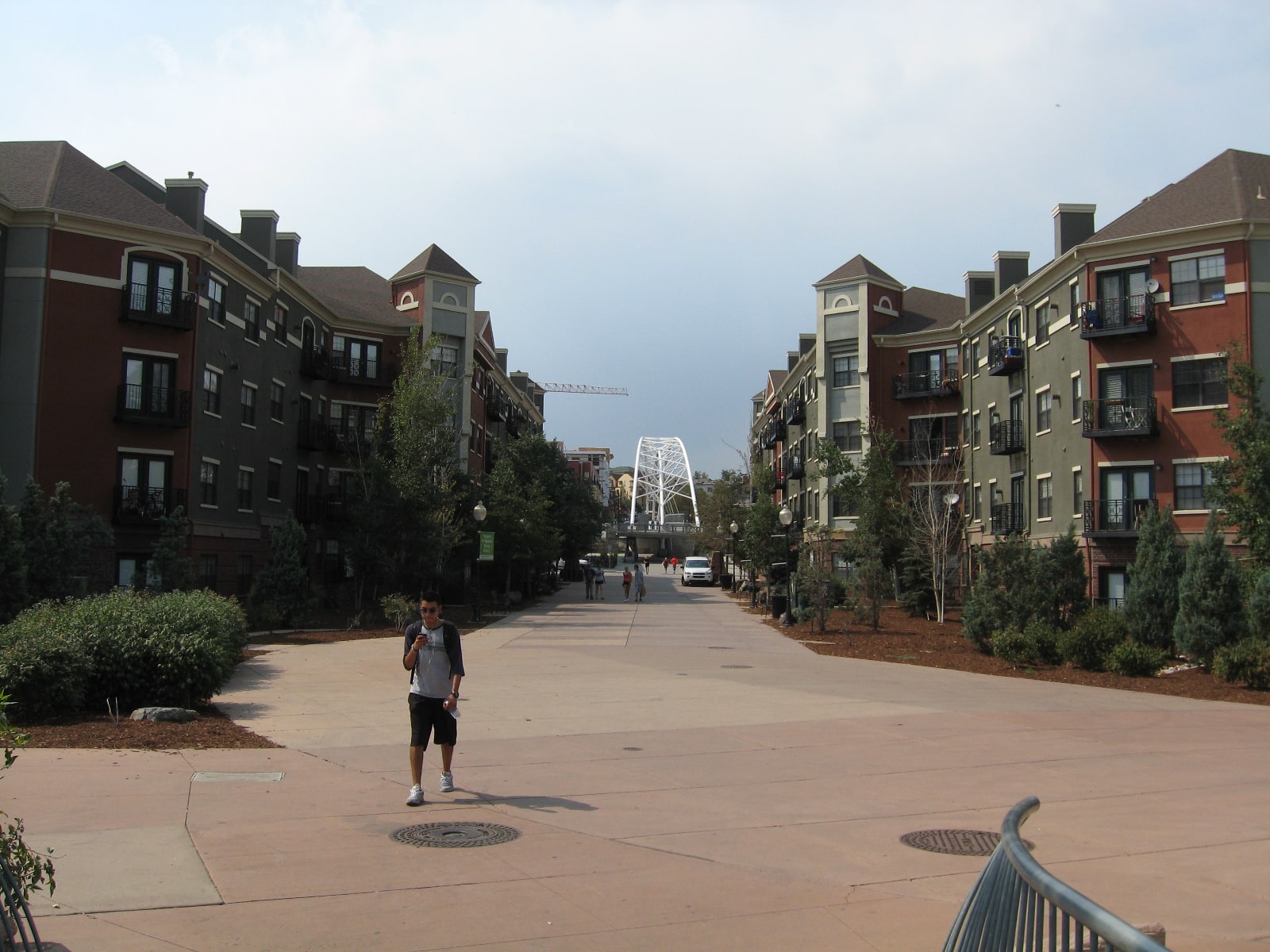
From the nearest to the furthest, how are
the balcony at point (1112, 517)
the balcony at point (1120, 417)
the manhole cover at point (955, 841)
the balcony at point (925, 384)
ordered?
the manhole cover at point (955, 841) → the balcony at point (1120, 417) → the balcony at point (1112, 517) → the balcony at point (925, 384)

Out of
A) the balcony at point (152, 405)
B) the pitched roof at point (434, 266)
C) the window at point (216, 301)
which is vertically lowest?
the balcony at point (152, 405)

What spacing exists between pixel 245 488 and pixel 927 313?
33540mm

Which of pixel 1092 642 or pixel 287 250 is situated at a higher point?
pixel 287 250

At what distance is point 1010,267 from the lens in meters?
44.5

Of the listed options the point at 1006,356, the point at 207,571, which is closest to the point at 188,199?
the point at 207,571

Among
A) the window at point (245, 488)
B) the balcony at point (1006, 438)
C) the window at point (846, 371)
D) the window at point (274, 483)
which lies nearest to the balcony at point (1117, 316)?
the balcony at point (1006, 438)

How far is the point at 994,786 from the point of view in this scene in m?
9.66

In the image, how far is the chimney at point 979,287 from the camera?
1876 inches

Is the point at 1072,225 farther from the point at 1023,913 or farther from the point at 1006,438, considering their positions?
the point at 1023,913

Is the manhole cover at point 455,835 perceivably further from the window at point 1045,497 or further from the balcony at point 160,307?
the window at point 1045,497

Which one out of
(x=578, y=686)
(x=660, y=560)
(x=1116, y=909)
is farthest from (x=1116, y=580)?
(x=660, y=560)

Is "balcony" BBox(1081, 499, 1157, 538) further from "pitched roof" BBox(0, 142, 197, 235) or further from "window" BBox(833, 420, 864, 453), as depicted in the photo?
"pitched roof" BBox(0, 142, 197, 235)

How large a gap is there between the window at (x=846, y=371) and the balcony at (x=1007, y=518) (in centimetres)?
1158

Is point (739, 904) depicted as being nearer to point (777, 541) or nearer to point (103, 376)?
point (103, 376)
